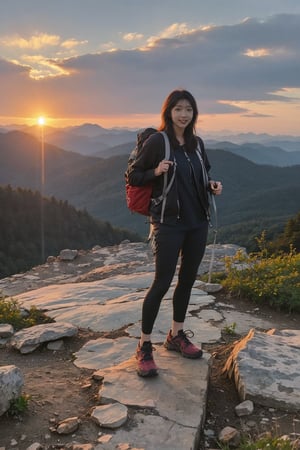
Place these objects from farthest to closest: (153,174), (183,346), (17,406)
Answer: (183,346) < (153,174) < (17,406)

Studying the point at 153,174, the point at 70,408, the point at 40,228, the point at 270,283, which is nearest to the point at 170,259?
the point at 153,174

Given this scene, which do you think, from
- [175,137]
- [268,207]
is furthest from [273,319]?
[268,207]

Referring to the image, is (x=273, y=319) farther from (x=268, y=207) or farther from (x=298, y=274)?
(x=268, y=207)

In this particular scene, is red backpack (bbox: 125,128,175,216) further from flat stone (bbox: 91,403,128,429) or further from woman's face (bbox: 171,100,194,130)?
flat stone (bbox: 91,403,128,429)

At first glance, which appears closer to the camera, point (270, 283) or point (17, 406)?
point (17, 406)

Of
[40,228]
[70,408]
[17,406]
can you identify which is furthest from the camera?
[40,228]

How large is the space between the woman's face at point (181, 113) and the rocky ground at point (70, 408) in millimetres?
2061

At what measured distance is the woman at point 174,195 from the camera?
11.1 ft

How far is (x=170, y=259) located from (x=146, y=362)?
0.82m

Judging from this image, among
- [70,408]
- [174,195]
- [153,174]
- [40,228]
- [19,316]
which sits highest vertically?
[153,174]

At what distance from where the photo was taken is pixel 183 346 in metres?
3.85

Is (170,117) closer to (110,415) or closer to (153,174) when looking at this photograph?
(153,174)

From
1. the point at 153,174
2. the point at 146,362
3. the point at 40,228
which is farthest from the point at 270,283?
the point at 40,228

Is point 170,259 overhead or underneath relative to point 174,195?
underneath
